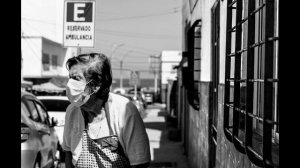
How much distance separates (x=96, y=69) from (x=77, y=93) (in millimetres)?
201

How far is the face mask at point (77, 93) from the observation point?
297 centimetres

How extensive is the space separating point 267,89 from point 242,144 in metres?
0.87

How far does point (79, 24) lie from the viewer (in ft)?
24.6

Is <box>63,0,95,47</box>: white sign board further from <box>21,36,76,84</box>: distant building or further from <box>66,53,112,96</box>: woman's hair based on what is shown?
<box>21,36,76,84</box>: distant building

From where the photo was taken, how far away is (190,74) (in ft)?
23.2

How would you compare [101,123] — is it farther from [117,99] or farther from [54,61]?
[54,61]

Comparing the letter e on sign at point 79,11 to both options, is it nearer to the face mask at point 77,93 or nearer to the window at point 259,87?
the window at point 259,87

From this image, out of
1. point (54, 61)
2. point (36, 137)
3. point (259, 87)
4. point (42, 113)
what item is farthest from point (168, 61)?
point (259, 87)

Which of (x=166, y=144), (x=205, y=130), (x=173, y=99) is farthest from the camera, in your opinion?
(x=173, y=99)

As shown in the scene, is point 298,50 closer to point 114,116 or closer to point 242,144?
point 242,144

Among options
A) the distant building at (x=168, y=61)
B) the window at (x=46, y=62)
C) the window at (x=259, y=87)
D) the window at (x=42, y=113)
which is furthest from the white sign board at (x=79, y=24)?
the distant building at (x=168, y=61)

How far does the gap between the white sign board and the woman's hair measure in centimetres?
449

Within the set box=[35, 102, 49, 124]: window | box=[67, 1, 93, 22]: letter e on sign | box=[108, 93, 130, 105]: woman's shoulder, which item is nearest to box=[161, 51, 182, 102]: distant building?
box=[35, 102, 49, 124]: window
